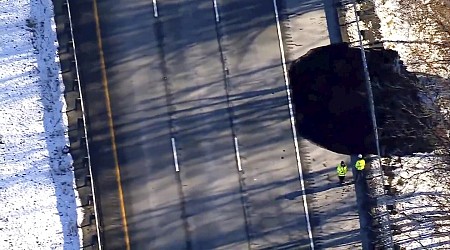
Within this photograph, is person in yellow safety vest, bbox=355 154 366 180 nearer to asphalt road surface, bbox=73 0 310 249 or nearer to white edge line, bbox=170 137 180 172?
asphalt road surface, bbox=73 0 310 249

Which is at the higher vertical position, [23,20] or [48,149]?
[23,20]

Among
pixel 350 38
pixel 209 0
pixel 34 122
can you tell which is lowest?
pixel 34 122

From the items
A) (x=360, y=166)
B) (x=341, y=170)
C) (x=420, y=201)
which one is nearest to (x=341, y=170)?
(x=341, y=170)

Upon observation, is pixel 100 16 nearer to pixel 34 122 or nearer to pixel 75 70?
pixel 75 70

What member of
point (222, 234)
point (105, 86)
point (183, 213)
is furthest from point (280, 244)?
point (105, 86)

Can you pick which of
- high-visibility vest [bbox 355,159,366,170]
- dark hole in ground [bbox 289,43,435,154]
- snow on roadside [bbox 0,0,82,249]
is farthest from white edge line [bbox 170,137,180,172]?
high-visibility vest [bbox 355,159,366,170]
